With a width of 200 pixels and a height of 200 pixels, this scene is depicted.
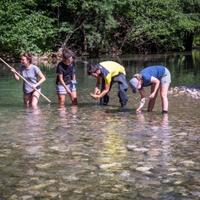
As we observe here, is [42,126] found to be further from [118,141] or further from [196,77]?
[196,77]

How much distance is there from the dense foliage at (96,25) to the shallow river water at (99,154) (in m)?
30.8

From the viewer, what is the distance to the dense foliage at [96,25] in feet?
146

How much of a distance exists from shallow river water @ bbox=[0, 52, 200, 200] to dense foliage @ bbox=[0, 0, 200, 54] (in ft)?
101

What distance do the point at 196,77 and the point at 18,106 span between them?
15.4 meters

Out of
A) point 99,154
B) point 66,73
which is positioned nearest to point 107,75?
point 66,73

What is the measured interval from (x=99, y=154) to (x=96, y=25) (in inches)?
1811

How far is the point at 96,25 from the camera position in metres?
53.7

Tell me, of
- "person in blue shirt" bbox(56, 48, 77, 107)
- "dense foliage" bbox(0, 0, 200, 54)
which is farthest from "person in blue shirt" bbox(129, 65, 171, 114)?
"dense foliage" bbox(0, 0, 200, 54)

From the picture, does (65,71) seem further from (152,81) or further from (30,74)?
(152,81)

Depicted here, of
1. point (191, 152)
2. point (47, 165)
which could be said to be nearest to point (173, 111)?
point (191, 152)

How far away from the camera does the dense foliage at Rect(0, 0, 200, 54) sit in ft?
146

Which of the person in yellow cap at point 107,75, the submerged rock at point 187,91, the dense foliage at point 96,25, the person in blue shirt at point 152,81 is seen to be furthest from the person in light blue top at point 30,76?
the dense foliage at point 96,25

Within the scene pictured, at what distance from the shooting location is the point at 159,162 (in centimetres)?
787

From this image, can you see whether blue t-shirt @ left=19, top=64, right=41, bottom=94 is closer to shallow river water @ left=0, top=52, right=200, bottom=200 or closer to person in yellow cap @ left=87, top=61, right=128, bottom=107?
shallow river water @ left=0, top=52, right=200, bottom=200
